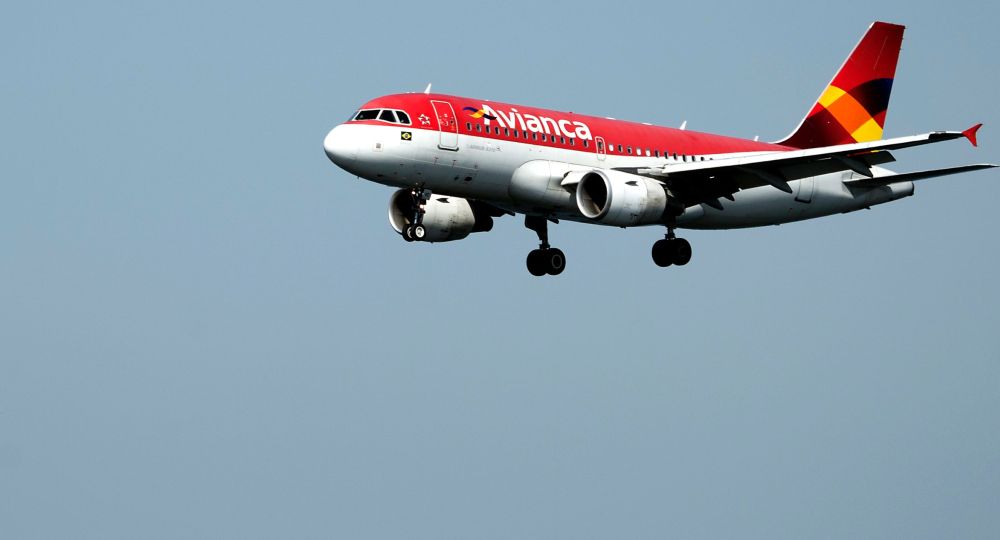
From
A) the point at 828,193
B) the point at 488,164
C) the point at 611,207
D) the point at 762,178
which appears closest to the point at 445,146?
the point at 488,164

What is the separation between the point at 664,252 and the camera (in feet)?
177

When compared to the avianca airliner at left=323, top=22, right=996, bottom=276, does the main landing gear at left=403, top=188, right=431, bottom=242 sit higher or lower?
lower

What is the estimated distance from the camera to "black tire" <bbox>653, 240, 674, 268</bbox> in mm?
53844

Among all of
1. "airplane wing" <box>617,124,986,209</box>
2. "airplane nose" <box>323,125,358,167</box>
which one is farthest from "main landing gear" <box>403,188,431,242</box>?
"airplane wing" <box>617,124,986,209</box>

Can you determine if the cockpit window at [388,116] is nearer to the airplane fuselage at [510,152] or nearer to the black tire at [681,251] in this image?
the airplane fuselage at [510,152]

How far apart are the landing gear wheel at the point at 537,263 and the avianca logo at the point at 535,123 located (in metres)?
4.98

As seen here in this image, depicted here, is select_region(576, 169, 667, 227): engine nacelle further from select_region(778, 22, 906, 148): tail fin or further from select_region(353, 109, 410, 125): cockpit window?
select_region(778, 22, 906, 148): tail fin

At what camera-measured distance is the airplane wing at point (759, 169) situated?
4997 cm

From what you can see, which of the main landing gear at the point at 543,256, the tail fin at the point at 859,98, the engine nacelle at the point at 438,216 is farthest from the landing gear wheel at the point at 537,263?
the tail fin at the point at 859,98

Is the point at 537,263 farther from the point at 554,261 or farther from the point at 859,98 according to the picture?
the point at 859,98

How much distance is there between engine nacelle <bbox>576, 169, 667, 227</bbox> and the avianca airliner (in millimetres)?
41

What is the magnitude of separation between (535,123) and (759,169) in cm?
684

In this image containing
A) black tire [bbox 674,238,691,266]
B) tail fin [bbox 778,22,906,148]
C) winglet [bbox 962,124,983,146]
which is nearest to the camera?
winglet [bbox 962,124,983,146]

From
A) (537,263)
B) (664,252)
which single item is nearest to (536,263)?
(537,263)
